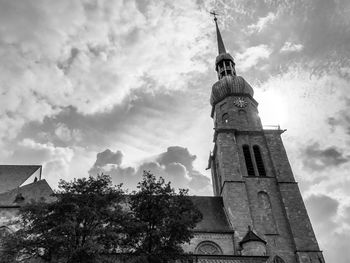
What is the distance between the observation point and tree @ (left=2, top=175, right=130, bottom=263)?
15195 mm

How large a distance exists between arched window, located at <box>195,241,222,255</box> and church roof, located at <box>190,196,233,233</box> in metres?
0.94

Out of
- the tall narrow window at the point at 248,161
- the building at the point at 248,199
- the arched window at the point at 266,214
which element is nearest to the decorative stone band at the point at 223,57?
the building at the point at 248,199

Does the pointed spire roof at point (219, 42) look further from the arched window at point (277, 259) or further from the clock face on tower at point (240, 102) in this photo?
the arched window at point (277, 259)

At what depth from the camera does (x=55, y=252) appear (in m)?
15.3

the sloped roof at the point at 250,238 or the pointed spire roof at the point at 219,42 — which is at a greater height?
the pointed spire roof at the point at 219,42

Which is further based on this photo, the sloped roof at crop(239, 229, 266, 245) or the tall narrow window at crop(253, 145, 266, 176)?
the tall narrow window at crop(253, 145, 266, 176)

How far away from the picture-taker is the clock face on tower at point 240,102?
33.0 metres

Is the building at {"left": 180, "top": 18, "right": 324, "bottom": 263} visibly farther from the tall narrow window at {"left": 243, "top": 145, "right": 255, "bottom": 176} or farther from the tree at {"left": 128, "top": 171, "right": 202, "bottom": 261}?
the tree at {"left": 128, "top": 171, "right": 202, "bottom": 261}

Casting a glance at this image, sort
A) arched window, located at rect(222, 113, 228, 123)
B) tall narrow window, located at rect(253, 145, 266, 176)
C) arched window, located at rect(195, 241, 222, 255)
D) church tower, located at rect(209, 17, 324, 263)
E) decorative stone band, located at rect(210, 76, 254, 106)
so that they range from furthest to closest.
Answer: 1. decorative stone band, located at rect(210, 76, 254, 106)
2. arched window, located at rect(222, 113, 228, 123)
3. tall narrow window, located at rect(253, 145, 266, 176)
4. church tower, located at rect(209, 17, 324, 263)
5. arched window, located at rect(195, 241, 222, 255)

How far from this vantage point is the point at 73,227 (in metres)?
15.5

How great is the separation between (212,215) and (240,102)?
41.0 feet

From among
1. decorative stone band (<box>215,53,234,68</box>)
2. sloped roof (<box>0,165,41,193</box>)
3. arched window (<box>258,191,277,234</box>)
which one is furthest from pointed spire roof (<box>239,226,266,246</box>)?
decorative stone band (<box>215,53,234,68</box>)

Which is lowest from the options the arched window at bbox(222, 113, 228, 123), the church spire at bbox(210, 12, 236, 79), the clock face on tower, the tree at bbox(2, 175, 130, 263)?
the tree at bbox(2, 175, 130, 263)

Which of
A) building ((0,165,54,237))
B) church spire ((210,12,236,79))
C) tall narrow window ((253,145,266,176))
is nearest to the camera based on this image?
building ((0,165,54,237))
